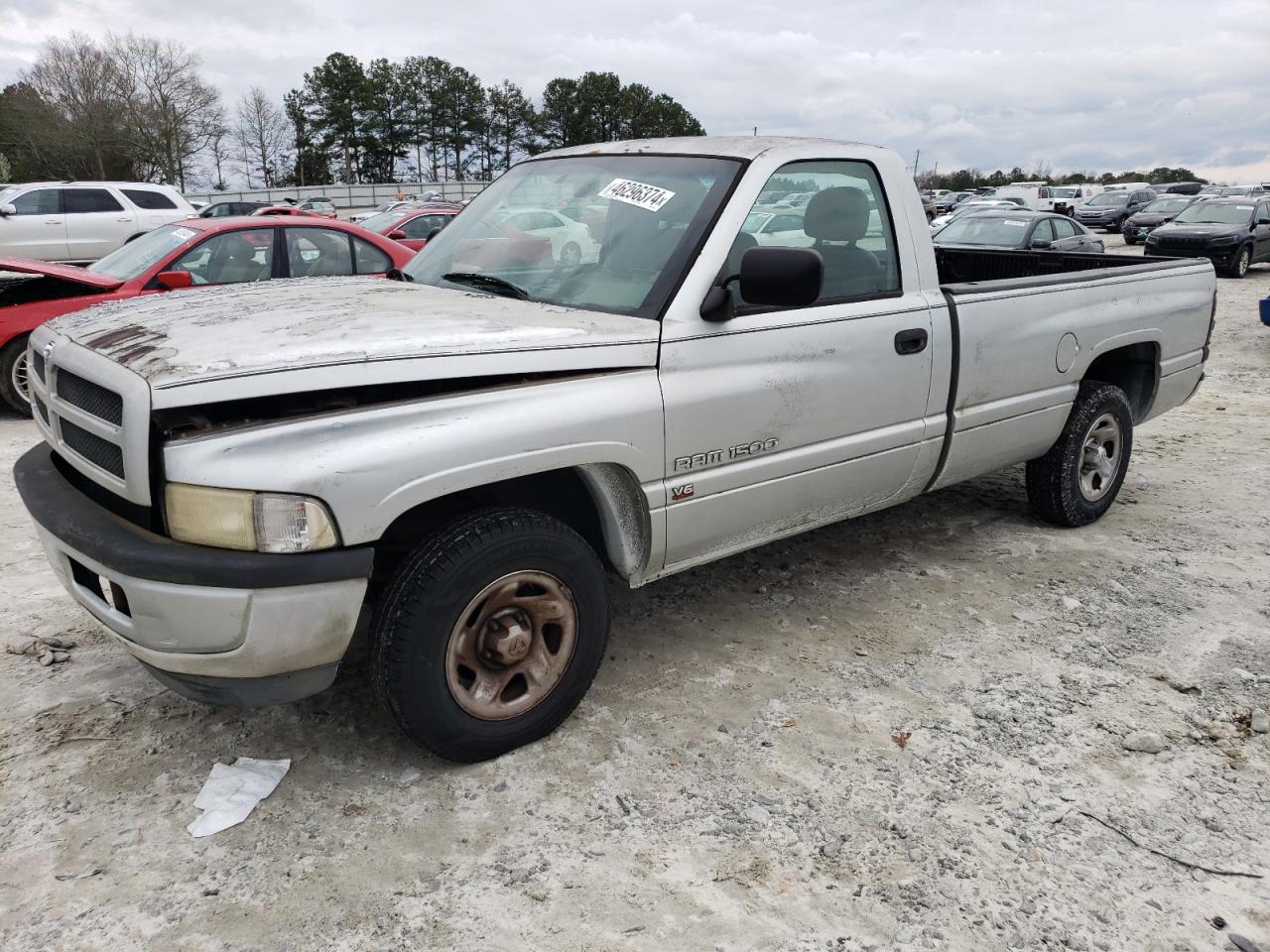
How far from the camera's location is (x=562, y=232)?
11.2ft

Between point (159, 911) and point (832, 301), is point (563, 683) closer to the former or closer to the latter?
point (159, 911)

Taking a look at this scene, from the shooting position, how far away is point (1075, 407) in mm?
4762

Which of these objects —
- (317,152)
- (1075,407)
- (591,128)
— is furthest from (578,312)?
(591,128)

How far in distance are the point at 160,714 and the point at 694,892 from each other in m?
1.95

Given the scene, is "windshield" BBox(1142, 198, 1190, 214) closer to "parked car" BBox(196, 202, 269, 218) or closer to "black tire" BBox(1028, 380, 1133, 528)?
"black tire" BBox(1028, 380, 1133, 528)

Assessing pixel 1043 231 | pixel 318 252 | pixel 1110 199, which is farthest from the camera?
pixel 1110 199

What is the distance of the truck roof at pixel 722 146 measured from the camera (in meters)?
3.45

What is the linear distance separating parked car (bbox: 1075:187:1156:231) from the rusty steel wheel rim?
35114 millimetres

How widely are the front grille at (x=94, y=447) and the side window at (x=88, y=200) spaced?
1503cm

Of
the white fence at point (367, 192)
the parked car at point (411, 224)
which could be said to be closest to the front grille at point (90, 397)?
the parked car at point (411, 224)

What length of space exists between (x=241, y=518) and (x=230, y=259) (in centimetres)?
602

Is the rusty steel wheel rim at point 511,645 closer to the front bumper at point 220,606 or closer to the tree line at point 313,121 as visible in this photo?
the front bumper at point 220,606

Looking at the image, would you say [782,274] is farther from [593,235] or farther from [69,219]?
[69,219]

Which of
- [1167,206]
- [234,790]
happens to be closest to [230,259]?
[234,790]
